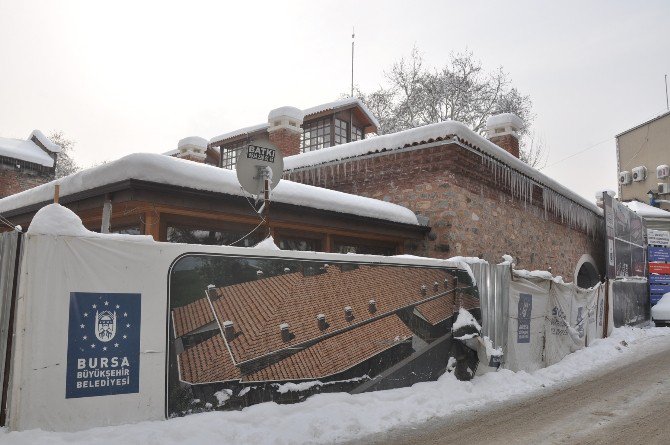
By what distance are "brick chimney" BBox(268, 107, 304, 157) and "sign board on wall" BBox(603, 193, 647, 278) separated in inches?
404

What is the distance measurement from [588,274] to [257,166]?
16.5 metres

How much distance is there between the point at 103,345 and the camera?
3.99 metres

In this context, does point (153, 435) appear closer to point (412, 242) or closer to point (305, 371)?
point (305, 371)

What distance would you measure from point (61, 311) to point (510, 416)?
14.9 feet

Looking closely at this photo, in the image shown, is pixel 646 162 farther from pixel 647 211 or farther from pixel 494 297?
pixel 494 297

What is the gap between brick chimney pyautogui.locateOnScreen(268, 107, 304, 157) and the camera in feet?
45.5

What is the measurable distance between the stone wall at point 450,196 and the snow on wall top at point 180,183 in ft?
4.41

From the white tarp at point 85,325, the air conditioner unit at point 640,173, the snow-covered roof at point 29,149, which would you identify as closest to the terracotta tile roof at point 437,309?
the white tarp at point 85,325

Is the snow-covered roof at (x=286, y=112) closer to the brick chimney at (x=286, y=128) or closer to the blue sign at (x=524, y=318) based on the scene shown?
the brick chimney at (x=286, y=128)

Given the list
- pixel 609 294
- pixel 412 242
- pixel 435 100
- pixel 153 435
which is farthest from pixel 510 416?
pixel 435 100

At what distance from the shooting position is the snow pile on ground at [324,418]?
379 cm

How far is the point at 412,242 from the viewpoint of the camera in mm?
10445

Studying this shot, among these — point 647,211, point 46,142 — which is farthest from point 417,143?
point 647,211

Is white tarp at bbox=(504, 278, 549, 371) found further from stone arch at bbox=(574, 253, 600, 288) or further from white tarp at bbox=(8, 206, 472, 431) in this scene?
stone arch at bbox=(574, 253, 600, 288)
